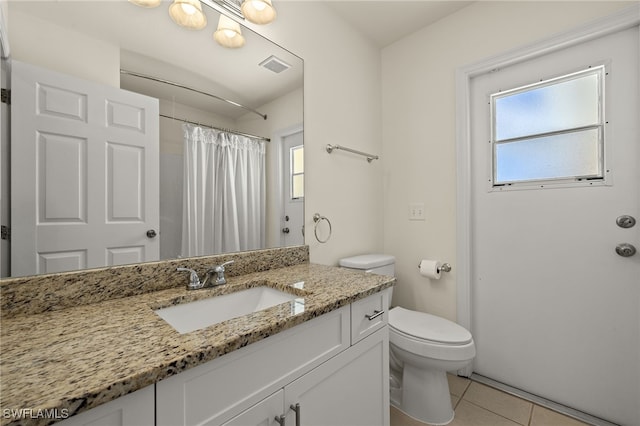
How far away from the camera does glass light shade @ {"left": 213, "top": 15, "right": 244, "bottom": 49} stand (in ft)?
4.09

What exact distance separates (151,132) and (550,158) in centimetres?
205

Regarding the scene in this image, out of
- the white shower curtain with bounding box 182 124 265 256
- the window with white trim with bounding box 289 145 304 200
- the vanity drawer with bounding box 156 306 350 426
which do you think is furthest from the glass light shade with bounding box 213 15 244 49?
the vanity drawer with bounding box 156 306 350 426

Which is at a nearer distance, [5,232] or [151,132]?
[5,232]

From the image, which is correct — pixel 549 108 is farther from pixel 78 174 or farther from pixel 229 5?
pixel 78 174

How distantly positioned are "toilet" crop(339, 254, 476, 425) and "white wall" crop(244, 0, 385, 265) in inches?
24.3

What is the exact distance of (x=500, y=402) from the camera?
159 cm

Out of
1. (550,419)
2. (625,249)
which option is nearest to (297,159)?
(625,249)

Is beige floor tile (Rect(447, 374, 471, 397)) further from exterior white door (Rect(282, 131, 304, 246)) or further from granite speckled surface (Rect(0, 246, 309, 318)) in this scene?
granite speckled surface (Rect(0, 246, 309, 318))

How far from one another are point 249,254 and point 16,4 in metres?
1.10

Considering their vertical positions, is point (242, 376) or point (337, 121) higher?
point (337, 121)

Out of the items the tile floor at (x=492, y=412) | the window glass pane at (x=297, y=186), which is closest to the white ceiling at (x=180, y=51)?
the window glass pane at (x=297, y=186)

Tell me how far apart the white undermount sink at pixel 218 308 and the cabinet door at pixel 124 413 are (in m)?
0.36

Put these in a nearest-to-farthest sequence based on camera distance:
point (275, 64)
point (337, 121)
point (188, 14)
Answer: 1. point (188, 14)
2. point (275, 64)
3. point (337, 121)

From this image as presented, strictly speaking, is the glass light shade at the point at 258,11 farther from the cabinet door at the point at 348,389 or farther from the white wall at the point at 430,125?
the cabinet door at the point at 348,389
